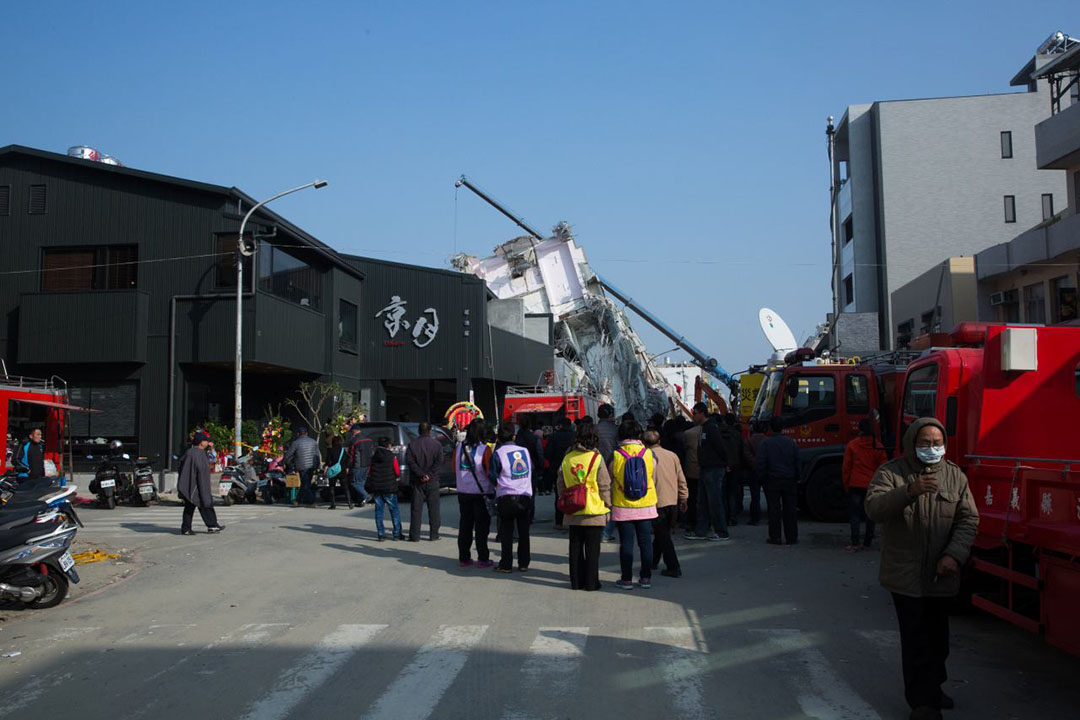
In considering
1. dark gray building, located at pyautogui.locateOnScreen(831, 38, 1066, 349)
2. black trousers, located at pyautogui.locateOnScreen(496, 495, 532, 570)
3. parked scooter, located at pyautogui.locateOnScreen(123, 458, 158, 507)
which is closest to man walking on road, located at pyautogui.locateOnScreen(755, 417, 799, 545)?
black trousers, located at pyautogui.locateOnScreen(496, 495, 532, 570)

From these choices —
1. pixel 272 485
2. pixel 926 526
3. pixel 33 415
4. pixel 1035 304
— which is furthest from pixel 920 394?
pixel 1035 304

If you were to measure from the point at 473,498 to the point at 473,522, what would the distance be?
39 cm

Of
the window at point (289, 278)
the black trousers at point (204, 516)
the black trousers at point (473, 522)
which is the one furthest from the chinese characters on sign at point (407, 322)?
the black trousers at point (473, 522)

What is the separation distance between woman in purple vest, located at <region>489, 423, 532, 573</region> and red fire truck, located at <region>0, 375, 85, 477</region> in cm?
1279

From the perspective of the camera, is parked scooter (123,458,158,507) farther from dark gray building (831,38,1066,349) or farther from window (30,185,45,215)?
dark gray building (831,38,1066,349)

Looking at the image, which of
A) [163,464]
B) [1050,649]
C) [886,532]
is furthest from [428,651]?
[163,464]

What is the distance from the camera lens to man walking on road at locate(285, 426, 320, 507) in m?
19.0

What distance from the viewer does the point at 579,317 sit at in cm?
4691

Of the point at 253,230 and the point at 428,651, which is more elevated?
the point at 253,230

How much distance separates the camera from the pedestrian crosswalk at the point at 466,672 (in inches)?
218

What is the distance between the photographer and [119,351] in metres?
25.3

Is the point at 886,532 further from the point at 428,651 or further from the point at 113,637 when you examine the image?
the point at 113,637

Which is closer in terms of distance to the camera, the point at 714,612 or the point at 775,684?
the point at 775,684

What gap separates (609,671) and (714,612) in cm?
224
